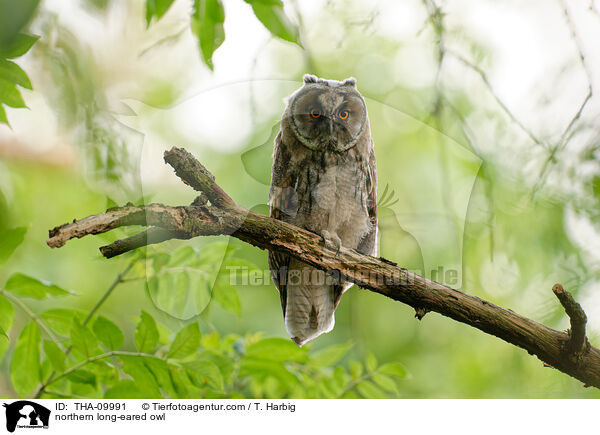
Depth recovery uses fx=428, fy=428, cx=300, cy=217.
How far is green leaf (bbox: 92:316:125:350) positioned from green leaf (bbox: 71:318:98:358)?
0.06ft

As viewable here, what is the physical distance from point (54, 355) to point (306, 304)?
0.62m

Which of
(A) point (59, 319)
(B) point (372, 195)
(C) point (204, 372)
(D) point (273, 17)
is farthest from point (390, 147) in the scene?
(A) point (59, 319)

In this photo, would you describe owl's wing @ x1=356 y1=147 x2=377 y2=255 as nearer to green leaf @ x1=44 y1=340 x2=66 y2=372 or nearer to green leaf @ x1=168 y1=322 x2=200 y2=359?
green leaf @ x1=168 y1=322 x2=200 y2=359

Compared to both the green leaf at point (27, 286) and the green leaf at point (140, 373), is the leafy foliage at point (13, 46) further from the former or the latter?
the green leaf at point (140, 373)

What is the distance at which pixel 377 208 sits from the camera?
3.78ft

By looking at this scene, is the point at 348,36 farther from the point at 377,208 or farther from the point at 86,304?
the point at 86,304

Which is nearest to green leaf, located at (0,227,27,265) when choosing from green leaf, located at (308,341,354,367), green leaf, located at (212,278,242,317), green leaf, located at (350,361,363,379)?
green leaf, located at (212,278,242,317)

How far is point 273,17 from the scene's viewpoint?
73 cm

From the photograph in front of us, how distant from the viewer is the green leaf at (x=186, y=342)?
89 centimetres

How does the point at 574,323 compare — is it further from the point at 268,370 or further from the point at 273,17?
the point at 273,17

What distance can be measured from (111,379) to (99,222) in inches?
21.9
